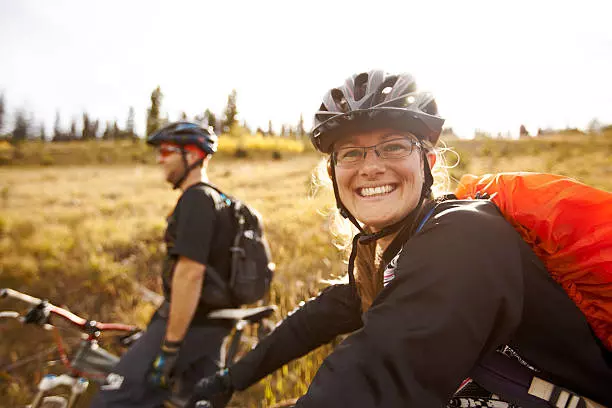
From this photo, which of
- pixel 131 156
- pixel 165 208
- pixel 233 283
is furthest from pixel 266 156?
pixel 233 283

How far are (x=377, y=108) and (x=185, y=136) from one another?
8.30ft

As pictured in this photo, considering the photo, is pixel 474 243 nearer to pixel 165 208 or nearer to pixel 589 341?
pixel 589 341

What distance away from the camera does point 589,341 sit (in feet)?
4.16

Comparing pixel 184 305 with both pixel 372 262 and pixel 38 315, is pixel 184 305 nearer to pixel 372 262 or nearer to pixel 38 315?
pixel 38 315

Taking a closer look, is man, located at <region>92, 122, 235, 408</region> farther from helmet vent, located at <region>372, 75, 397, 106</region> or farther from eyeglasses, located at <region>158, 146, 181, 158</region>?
helmet vent, located at <region>372, 75, 397, 106</region>

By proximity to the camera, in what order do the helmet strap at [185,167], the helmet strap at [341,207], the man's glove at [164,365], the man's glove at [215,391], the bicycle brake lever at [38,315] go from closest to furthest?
1. the helmet strap at [341,207]
2. the man's glove at [215,391]
3. the man's glove at [164,365]
4. the bicycle brake lever at [38,315]
5. the helmet strap at [185,167]

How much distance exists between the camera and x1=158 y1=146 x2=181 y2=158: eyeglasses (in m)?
3.72

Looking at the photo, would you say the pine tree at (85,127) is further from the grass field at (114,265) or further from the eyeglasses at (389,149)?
the eyeglasses at (389,149)

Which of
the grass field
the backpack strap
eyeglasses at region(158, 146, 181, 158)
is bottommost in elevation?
the grass field

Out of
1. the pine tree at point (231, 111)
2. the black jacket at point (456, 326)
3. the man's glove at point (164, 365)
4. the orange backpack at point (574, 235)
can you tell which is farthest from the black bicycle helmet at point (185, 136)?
the pine tree at point (231, 111)

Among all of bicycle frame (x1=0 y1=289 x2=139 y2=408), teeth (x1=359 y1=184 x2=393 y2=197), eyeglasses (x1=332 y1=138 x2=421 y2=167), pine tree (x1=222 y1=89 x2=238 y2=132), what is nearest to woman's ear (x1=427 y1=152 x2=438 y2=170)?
eyeglasses (x1=332 y1=138 x2=421 y2=167)

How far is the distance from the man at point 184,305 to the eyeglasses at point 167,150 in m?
0.02

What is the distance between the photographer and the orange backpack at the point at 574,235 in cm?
121

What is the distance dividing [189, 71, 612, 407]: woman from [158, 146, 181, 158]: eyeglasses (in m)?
2.35
